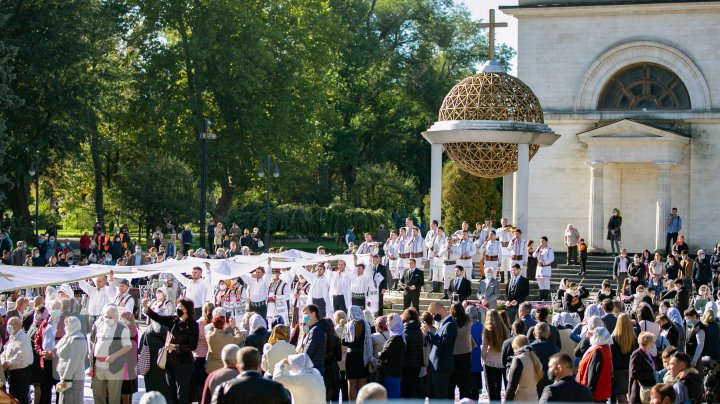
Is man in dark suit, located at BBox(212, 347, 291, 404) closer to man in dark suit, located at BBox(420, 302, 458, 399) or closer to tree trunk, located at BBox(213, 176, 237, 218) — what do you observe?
man in dark suit, located at BBox(420, 302, 458, 399)

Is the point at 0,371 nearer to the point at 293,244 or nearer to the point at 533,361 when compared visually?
the point at 533,361

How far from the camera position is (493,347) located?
16.1 meters

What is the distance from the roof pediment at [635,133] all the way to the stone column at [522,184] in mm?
5421

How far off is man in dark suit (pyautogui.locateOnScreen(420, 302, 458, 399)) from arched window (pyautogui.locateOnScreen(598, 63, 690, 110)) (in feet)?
77.6

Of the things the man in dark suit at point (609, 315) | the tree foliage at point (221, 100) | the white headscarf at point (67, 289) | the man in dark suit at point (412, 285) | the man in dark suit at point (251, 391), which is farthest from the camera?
the tree foliage at point (221, 100)

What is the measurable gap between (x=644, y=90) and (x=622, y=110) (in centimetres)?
101

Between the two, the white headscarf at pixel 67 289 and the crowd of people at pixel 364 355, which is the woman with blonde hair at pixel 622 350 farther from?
the white headscarf at pixel 67 289

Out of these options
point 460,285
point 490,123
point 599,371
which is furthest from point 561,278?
point 599,371

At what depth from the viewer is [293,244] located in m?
55.0

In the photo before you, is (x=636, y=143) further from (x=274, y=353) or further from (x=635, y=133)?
(x=274, y=353)

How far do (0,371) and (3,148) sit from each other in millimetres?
26541

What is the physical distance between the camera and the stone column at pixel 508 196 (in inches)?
1419

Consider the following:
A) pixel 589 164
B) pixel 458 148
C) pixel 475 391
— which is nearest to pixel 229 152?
pixel 589 164

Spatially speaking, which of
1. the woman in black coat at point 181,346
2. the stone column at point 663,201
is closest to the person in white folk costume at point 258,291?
the woman in black coat at point 181,346
